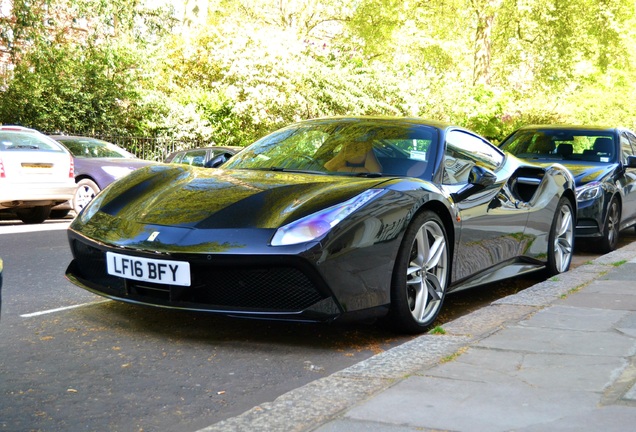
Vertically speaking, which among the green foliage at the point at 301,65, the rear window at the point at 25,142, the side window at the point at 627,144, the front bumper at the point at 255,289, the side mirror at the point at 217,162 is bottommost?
the front bumper at the point at 255,289

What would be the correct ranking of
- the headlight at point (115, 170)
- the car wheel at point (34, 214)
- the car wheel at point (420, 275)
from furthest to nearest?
1. the headlight at point (115, 170)
2. the car wheel at point (34, 214)
3. the car wheel at point (420, 275)

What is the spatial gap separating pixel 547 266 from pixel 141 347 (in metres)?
3.90

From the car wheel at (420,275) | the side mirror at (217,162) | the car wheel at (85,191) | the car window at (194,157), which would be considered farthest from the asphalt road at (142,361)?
the car window at (194,157)

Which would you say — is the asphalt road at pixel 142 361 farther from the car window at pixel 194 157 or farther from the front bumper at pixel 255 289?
the car window at pixel 194 157

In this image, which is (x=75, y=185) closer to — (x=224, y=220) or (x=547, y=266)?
(x=547, y=266)

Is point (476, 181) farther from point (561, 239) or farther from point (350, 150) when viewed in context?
point (561, 239)

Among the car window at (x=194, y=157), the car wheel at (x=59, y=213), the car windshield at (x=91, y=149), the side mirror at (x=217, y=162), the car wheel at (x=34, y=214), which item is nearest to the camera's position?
the side mirror at (x=217, y=162)

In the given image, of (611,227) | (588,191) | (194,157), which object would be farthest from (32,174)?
(611,227)

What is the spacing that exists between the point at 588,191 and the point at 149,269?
21.2 feet

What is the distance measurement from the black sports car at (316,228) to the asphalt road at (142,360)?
9.8 inches

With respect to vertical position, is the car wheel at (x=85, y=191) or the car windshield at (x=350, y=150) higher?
the car windshield at (x=350, y=150)

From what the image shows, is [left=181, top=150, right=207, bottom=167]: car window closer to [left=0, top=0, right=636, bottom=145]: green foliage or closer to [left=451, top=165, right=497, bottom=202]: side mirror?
[left=0, top=0, right=636, bottom=145]: green foliage

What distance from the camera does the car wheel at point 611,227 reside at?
979 cm

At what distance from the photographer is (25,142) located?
12.4 metres
